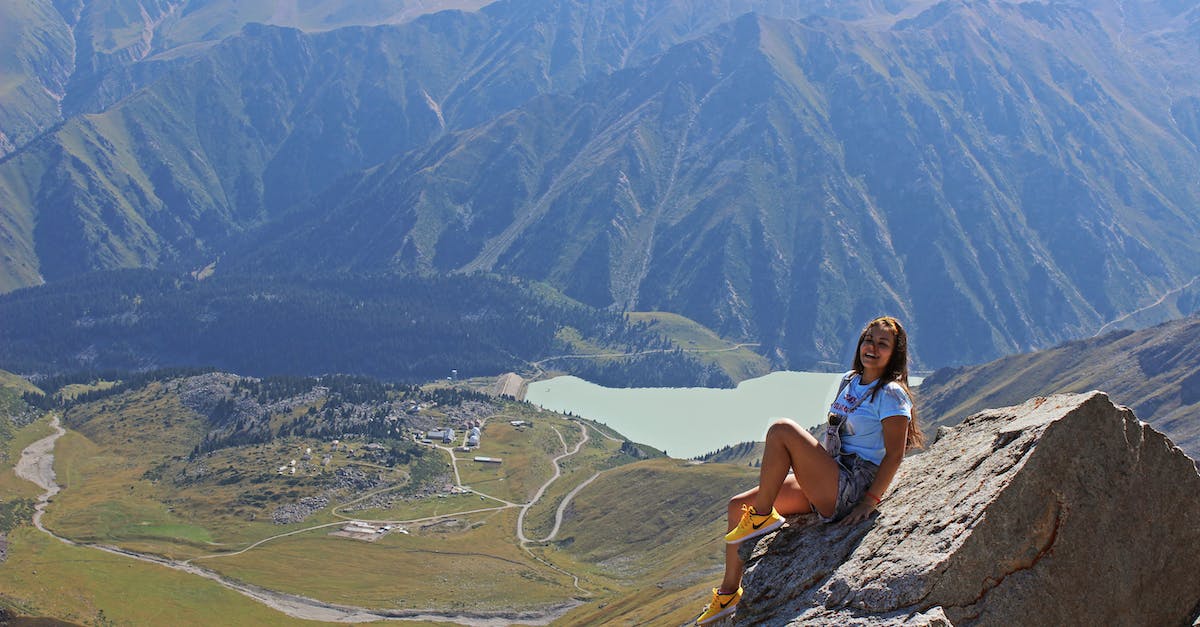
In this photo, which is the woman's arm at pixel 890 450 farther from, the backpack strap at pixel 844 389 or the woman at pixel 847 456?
the backpack strap at pixel 844 389

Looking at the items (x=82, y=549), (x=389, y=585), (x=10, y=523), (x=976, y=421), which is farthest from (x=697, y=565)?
(x=976, y=421)

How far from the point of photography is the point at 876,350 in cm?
2038

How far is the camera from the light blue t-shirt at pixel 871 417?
19734 mm

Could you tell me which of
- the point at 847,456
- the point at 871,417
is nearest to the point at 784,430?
the point at 847,456

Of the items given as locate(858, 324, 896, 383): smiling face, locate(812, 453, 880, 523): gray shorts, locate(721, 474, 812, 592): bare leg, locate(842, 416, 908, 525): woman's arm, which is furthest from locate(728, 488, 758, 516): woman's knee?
locate(858, 324, 896, 383): smiling face

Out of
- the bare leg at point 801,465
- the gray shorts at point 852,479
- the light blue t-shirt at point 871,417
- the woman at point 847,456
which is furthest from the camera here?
the gray shorts at point 852,479

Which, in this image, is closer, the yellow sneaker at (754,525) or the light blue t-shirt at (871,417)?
the light blue t-shirt at (871,417)

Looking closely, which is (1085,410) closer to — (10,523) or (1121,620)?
(1121,620)

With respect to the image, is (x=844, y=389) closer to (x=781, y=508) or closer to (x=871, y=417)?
(x=871, y=417)

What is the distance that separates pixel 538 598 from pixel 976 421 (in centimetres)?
15313

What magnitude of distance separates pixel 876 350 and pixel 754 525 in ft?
13.1

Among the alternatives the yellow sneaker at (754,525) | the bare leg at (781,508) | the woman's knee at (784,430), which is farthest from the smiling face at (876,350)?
the yellow sneaker at (754,525)

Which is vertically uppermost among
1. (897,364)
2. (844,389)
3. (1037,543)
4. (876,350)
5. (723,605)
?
(876,350)

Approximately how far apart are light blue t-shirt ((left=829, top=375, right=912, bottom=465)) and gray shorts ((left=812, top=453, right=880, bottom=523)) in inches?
5.6
